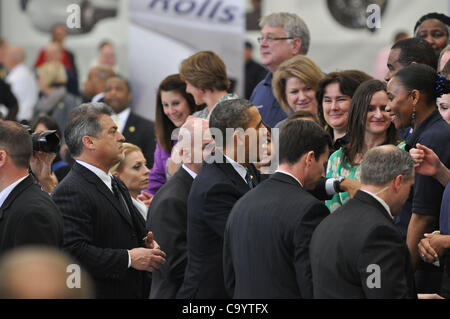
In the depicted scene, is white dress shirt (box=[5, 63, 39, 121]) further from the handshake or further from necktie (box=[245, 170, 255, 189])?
necktie (box=[245, 170, 255, 189])

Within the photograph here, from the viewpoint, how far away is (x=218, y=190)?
4.57 metres

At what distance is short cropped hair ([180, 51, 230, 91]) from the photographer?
244 inches

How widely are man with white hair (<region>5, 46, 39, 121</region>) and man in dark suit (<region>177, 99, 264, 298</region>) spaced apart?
7738mm

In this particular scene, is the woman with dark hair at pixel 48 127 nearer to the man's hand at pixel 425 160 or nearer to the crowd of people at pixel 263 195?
the crowd of people at pixel 263 195

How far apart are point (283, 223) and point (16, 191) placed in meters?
1.40

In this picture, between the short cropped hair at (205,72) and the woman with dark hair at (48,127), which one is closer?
the short cropped hair at (205,72)

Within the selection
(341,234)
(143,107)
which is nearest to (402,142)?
(341,234)

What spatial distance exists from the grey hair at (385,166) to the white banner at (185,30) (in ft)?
13.1

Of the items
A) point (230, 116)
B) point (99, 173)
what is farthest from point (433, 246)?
point (99, 173)

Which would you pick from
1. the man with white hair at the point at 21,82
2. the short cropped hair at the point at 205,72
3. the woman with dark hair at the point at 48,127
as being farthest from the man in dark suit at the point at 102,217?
the man with white hair at the point at 21,82

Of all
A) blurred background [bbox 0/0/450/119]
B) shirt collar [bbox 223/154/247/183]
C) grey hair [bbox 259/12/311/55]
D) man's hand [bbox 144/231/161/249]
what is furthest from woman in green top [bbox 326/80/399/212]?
blurred background [bbox 0/0/450/119]

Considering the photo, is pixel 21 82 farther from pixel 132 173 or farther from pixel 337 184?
pixel 337 184

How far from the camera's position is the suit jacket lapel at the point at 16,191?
4.30m
